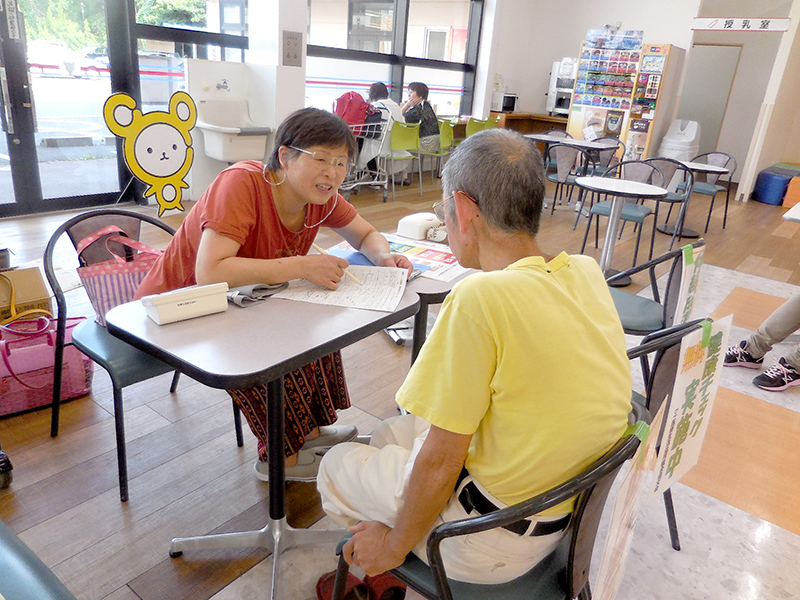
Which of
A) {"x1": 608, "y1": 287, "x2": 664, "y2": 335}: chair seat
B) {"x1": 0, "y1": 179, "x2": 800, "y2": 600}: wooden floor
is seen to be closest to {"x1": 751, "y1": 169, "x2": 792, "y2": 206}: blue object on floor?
{"x1": 608, "y1": 287, "x2": 664, "y2": 335}: chair seat

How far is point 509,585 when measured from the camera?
966mm

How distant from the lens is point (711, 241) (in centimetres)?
536

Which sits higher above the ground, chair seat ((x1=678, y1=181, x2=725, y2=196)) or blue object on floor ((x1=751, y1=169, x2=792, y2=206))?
chair seat ((x1=678, y1=181, x2=725, y2=196))

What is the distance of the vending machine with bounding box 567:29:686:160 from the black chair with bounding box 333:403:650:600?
7.52m

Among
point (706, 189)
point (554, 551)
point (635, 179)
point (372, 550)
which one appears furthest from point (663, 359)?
point (706, 189)

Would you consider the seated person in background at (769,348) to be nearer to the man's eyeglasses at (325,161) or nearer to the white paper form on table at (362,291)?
the white paper form on table at (362,291)

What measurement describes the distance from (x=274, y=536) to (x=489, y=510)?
0.77m

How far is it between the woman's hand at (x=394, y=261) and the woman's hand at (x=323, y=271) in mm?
230

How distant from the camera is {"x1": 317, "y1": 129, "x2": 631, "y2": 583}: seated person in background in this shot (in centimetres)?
81

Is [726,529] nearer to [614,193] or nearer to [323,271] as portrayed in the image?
[323,271]

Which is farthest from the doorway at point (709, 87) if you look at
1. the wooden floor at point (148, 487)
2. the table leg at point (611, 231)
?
the wooden floor at point (148, 487)

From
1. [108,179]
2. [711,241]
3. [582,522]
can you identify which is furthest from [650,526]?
[108,179]

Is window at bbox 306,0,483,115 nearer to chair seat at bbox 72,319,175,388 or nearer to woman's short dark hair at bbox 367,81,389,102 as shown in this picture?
woman's short dark hair at bbox 367,81,389,102

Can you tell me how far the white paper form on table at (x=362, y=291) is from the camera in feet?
4.43
